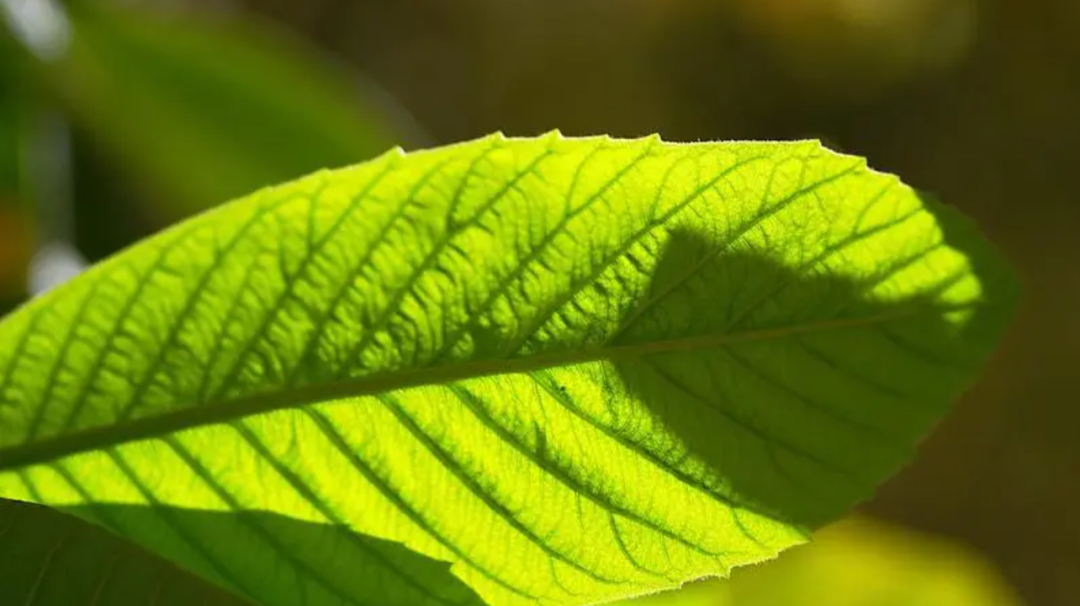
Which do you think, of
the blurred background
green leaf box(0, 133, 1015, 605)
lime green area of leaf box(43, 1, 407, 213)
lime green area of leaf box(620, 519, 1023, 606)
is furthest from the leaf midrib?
the blurred background

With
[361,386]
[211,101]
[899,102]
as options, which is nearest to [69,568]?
[361,386]

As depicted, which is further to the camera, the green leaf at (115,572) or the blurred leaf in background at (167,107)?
the blurred leaf in background at (167,107)

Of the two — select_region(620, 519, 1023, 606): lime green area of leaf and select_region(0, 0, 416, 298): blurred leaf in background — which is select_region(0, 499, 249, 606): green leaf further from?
select_region(0, 0, 416, 298): blurred leaf in background

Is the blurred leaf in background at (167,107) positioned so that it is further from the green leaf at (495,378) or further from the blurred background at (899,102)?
the blurred background at (899,102)

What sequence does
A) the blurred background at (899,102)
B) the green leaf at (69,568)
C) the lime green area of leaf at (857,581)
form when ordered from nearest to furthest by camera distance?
the green leaf at (69,568)
the lime green area of leaf at (857,581)
the blurred background at (899,102)

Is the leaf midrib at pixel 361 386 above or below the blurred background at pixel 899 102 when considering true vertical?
below

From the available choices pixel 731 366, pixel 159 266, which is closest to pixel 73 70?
pixel 159 266

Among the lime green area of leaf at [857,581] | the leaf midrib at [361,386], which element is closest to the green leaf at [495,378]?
the leaf midrib at [361,386]

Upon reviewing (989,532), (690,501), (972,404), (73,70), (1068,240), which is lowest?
(690,501)

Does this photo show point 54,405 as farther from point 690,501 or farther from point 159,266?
point 690,501
